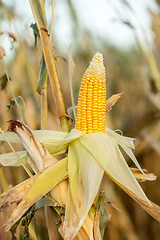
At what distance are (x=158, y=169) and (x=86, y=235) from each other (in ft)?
4.99

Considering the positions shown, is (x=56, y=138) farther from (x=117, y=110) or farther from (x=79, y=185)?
(x=117, y=110)

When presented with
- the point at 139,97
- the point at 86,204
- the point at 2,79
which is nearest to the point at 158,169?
the point at 139,97

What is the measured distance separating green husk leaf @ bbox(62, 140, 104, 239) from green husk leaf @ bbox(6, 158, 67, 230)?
0.02 metres

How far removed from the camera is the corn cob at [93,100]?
0.72 meters

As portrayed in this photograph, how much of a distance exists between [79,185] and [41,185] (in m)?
0.09

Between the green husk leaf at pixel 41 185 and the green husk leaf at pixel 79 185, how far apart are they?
2 cm

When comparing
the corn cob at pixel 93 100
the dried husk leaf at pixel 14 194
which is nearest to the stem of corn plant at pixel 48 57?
the corn cob at pixel 93 100

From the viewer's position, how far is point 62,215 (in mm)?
684

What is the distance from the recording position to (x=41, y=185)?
639 mm

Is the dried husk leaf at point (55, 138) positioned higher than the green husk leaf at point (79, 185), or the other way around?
the dried husk leaf at point (55, 138)

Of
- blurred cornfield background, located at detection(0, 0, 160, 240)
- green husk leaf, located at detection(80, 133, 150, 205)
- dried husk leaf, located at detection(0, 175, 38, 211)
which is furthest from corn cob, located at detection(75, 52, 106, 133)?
blurred cornfield background, located at detection(0, 0, 160, 240)

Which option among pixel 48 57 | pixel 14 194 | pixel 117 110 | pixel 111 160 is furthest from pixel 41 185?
pixel 117 110

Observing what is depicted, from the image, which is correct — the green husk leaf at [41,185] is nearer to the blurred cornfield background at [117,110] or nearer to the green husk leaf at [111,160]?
the green husk leaf at [111,160]

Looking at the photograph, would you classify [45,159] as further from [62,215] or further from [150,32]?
[150,32]
